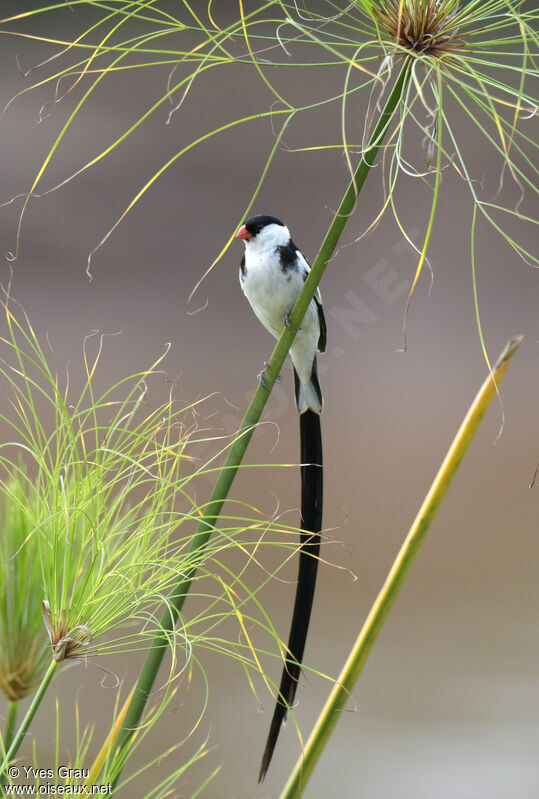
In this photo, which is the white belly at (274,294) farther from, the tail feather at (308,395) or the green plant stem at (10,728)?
the green plant stem at (10,728)

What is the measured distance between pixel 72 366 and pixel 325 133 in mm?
374

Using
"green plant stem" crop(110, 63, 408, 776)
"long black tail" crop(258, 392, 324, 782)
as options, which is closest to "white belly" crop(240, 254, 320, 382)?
"long black tail" crop(258, 392, 324, 782)

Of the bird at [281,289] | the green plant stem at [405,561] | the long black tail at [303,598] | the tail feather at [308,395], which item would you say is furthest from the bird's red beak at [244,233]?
the green plant stem at [405,561]

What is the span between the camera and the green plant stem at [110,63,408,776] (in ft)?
0.90

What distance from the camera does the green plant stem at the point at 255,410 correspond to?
27 centimetres

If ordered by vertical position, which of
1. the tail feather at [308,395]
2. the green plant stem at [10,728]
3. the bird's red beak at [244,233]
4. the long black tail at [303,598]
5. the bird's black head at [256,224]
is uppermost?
the bird's black head at [256,224]

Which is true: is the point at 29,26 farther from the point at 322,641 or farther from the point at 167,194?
the point at 322,641

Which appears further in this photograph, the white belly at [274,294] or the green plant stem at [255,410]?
the white belly at [274,294]

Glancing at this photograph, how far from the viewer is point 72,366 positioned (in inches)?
31.4

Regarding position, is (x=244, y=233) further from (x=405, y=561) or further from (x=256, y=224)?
(x=405, y=561)

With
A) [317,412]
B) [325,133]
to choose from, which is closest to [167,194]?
[325,133]

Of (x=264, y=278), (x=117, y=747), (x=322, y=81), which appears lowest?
(x=117, y=747)

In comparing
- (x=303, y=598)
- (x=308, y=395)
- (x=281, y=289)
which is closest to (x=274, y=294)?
(x=281, y=289)

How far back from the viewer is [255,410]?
0.97 feet
